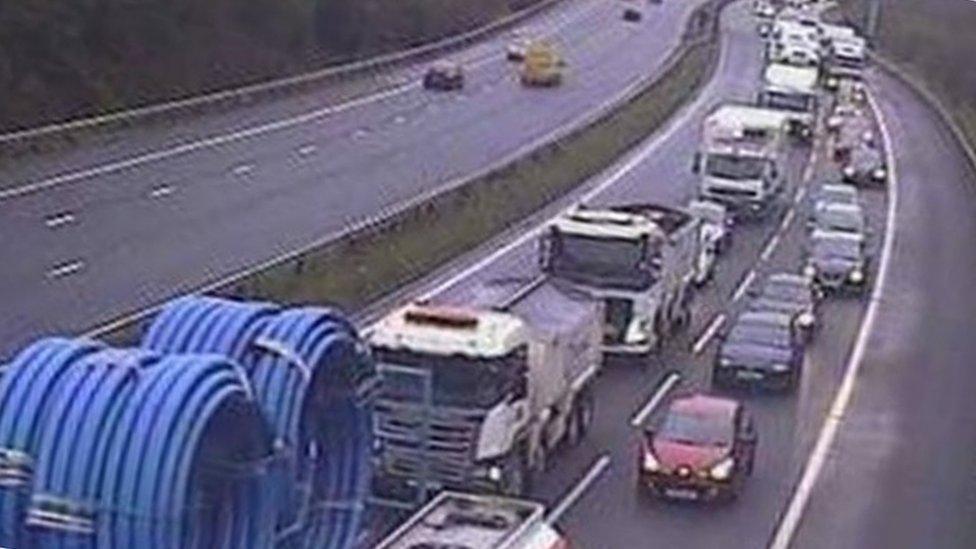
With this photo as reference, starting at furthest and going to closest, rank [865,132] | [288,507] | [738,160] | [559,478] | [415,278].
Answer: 1. [865,132]
2. [738,160]
3. [415,278]
4. [559,478]
5. [288,507]

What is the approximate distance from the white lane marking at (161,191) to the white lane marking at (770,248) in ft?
52.2

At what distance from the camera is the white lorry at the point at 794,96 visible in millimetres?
91688

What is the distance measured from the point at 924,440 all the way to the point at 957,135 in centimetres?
6251

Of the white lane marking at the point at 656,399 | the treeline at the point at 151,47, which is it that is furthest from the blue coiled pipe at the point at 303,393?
the treeline at the point at 151,47

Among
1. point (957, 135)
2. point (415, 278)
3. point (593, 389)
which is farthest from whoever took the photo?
point (957, 135)

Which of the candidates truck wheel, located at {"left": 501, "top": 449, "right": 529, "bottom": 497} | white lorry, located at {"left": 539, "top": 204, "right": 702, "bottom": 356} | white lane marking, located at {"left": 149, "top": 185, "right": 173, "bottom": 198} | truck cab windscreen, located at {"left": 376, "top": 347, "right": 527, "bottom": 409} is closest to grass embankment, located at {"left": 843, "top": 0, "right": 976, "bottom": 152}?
white lane marking, located at {"left": 149, "top": 185, "right": 173, "bottom": 198}

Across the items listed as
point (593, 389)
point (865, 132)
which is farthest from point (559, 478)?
point (865, 132)

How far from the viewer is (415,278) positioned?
4897 centimetres

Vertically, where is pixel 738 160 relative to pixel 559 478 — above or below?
above

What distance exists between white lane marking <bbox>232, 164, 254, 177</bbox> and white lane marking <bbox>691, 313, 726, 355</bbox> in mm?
16845

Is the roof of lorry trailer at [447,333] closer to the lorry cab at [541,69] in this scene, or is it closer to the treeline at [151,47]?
the treeline at [151,47]

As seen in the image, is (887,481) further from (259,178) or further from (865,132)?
(865,132)

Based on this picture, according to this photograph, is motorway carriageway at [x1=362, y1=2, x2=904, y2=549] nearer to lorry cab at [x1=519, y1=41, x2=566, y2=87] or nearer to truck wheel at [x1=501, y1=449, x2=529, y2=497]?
truck wheel at [x1=501, y1=449, x2=529, y2=497]

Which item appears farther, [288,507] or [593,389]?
[593,389]
